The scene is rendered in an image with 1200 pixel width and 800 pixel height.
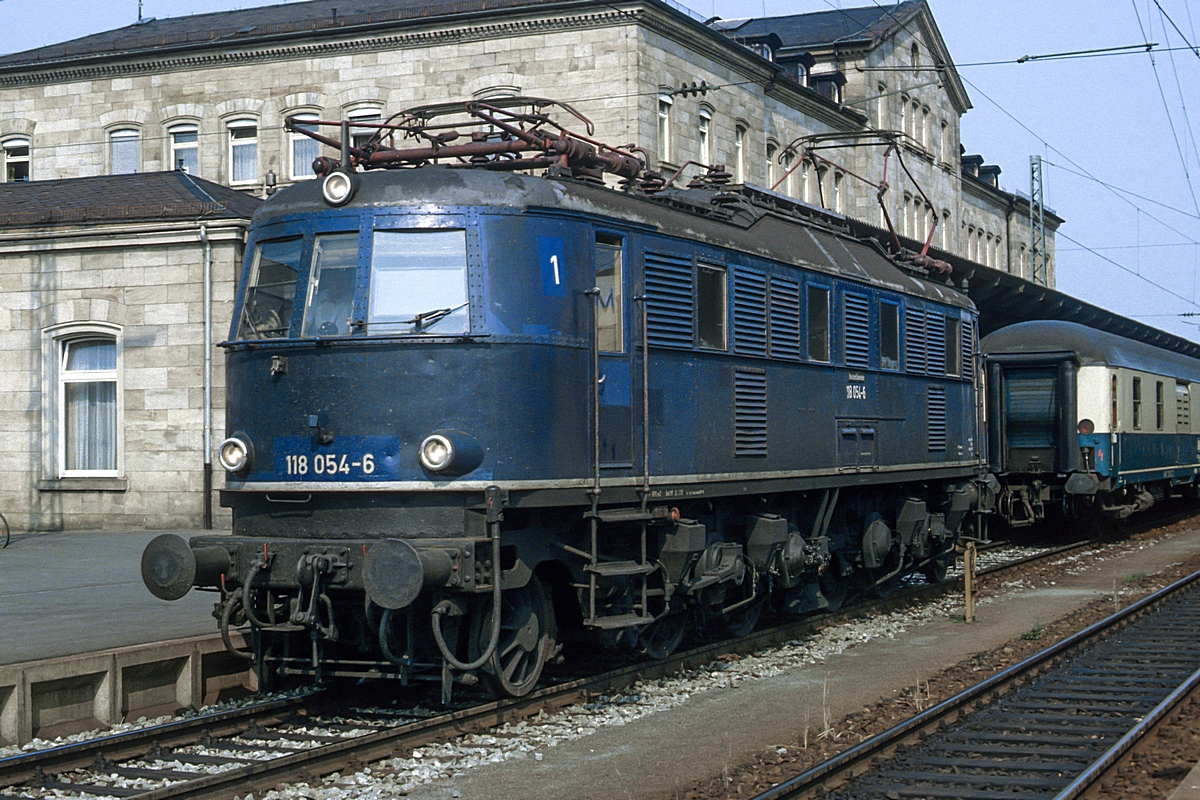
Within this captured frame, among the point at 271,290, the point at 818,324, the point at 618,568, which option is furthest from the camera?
the point at 818,324

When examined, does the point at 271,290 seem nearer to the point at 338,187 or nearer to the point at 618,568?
the point at 338,187

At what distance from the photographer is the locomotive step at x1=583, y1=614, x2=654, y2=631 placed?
10003 millimetres

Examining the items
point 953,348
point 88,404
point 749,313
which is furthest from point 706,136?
point 749,313

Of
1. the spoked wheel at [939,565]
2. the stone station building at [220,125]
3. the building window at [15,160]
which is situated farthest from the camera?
the building window at [15,160]

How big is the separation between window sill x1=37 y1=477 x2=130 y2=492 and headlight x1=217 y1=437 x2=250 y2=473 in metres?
13.0

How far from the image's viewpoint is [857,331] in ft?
48.2

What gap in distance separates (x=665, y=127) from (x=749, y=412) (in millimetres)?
23637

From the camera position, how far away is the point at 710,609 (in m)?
12.5

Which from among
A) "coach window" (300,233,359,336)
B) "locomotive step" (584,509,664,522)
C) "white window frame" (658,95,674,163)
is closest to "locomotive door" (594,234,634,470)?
"locomotive step" (584,509,664,522)

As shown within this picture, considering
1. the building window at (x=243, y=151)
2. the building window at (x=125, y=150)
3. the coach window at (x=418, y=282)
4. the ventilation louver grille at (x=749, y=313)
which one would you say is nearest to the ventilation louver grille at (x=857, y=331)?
the ventilation louver grille at (x=749, y=313)

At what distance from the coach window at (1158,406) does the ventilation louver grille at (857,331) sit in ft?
52.4

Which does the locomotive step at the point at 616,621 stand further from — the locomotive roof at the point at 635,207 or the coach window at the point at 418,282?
the locomotive roof at the point at 635,207

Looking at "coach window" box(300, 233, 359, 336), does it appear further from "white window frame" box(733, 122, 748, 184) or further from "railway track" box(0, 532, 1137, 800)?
"white window frame" box(733, 122, 748, 184)

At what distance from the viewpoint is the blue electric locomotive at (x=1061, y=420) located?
24.7 metres
